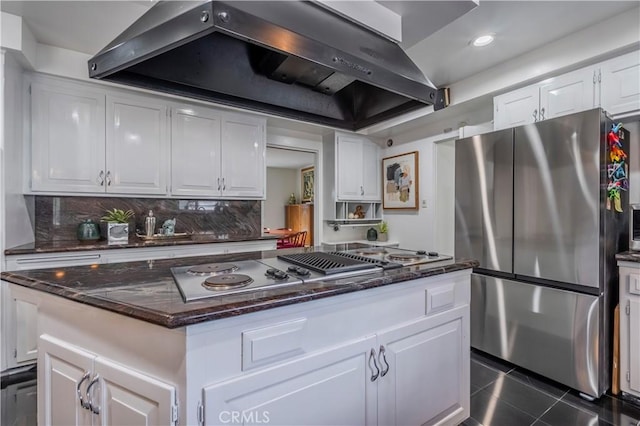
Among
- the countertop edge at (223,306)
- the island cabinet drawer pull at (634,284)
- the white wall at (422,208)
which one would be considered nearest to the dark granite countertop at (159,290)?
the countertop edge at (223,306)

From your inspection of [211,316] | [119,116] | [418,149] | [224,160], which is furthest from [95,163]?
[418,149]

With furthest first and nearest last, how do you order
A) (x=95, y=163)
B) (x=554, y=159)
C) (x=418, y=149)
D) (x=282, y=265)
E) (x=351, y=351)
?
(x=418, y=149) → (x=95, y=163) → (x=554, y=159) → (x=282, y=265) → (x=351, y=351)

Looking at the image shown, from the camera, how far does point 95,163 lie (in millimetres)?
2701

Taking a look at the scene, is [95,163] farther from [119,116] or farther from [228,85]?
[228,85]

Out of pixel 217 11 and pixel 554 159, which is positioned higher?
pixel 217 11

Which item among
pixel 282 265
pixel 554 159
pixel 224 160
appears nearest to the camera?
pixel 282 265

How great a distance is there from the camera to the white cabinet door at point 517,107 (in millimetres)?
2539

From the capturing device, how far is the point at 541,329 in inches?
86.0

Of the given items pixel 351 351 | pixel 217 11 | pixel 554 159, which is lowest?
pixel 351 351

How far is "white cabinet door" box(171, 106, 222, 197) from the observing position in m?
3.06

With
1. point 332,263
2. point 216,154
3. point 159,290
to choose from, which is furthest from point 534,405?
point 216,154

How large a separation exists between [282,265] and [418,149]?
314cm

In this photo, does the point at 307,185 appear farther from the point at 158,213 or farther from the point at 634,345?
the point at 634,345

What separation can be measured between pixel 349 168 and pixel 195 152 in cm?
198
